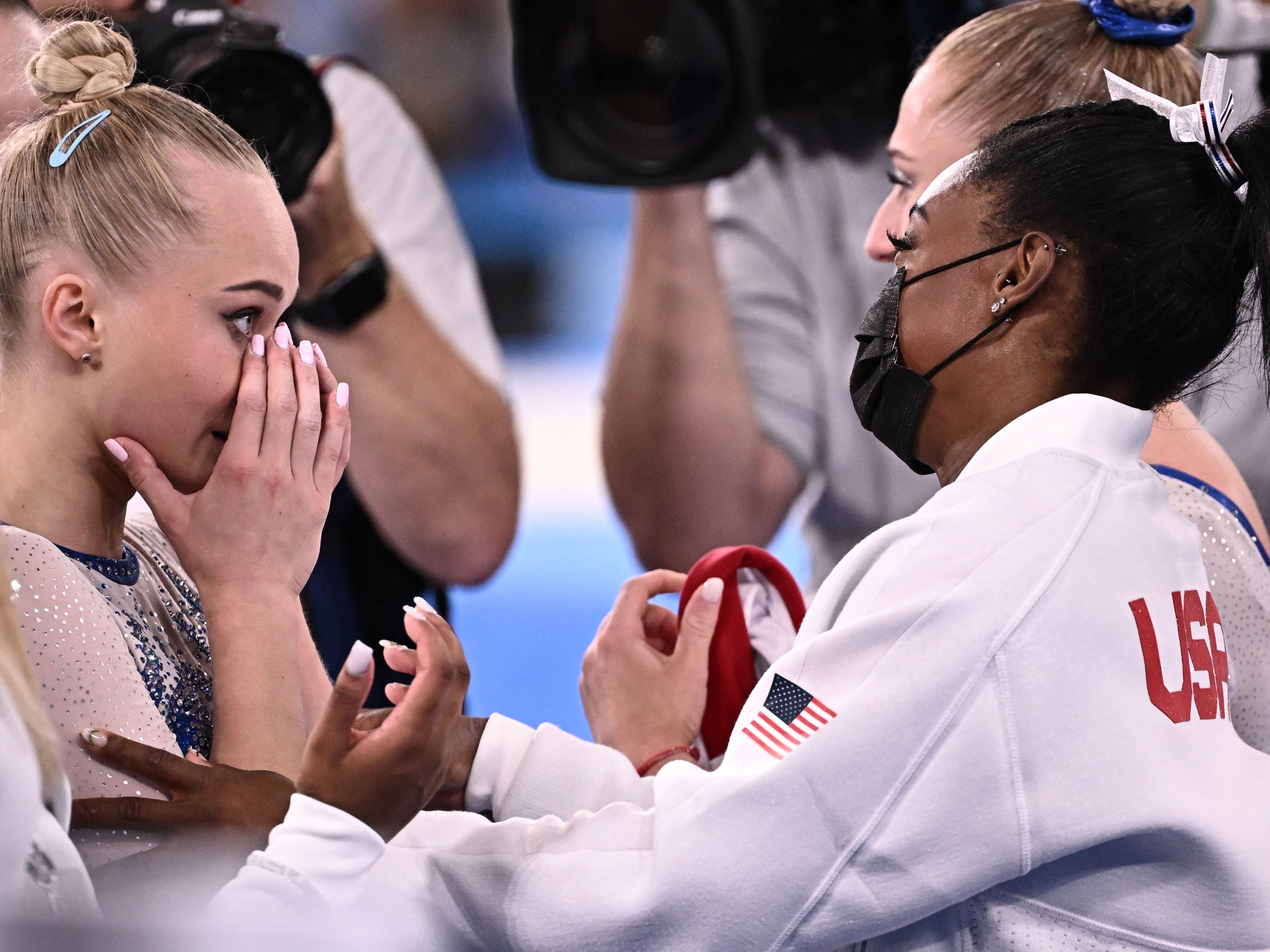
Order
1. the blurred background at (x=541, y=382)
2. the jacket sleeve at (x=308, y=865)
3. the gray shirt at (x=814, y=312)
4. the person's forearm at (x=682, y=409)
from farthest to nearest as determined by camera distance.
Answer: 1. the blurred background at (x=541, y=382)
2. the gray shirt at (x=814, y=312)
3. the person's forearm at (x=682, y=409)
4. the jacket sleeve at (x=308, y=865)

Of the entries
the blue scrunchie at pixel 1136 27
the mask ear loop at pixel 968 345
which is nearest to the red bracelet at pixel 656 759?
the mask ear loop at pixel 968 345

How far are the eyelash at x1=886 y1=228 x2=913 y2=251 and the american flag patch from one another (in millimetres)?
446

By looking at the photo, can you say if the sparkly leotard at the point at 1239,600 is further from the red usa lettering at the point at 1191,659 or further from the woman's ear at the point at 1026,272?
the woman's ear at the point at 1026,272

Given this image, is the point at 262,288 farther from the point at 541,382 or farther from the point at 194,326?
the point at 541,382

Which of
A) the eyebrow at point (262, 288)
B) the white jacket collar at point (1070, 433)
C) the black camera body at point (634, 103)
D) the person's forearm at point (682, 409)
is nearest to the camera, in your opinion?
the white jacket collar at point (1070, 433)

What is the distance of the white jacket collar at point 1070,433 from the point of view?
1.08 metres

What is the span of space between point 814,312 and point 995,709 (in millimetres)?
1616

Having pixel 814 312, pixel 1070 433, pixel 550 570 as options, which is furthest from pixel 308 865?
pixel 550 570

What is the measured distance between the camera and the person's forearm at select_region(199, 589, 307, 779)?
1120 mm

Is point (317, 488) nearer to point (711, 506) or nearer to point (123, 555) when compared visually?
point (123, 555)

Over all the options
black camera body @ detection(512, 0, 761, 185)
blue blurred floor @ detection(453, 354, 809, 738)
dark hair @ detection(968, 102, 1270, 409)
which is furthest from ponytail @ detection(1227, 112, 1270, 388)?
blue blurred floor @ detection(453, 354, 809, 738)

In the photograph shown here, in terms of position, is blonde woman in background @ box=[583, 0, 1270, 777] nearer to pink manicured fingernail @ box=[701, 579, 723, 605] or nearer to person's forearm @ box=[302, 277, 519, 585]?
pink manicured fingernail @ box=[701, 579, 723, 605]

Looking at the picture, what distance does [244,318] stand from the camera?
1.21m

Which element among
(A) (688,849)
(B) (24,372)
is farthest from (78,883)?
(B) (24,372)
